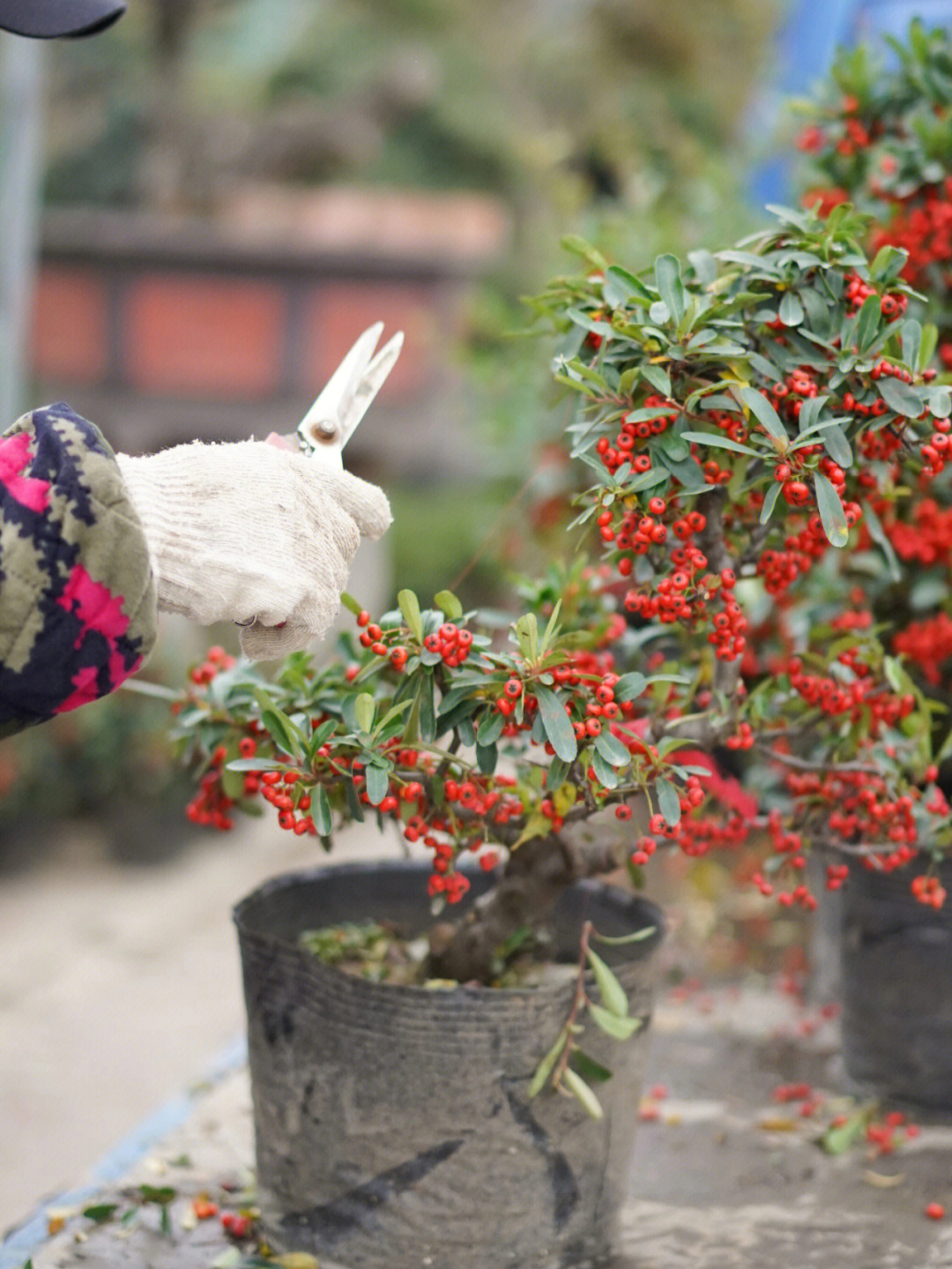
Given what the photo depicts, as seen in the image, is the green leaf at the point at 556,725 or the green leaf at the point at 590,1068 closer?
the green leaf at the point at 556,725

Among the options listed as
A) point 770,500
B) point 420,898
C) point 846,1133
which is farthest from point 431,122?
point 770,500

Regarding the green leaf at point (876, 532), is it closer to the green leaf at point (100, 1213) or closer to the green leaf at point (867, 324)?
the green leaf at point (867, 324)

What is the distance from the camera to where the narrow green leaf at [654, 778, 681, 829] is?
5.14ft

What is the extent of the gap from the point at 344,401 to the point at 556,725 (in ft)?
1.61

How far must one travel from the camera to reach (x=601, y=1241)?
191cm

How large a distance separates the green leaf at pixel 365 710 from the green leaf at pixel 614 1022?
18.8 inches

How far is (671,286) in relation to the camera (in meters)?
1.63

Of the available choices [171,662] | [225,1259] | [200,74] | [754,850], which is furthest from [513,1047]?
[200,74]

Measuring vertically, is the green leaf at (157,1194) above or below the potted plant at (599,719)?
below

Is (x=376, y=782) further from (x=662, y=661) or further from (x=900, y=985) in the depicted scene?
(x=900, y=985)

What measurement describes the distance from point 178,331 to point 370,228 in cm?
164

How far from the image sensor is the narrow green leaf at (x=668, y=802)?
1.57 metres

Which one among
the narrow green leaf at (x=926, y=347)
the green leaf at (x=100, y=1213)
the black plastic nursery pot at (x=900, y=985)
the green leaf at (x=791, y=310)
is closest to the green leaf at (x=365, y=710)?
the green leaf at (x=791, y=310)

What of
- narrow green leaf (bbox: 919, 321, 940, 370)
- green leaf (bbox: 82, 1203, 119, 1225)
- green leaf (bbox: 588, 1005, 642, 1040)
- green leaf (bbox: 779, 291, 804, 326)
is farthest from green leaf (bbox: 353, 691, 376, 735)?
green leaf (bbox: 82, 1203, 119, 1225)
